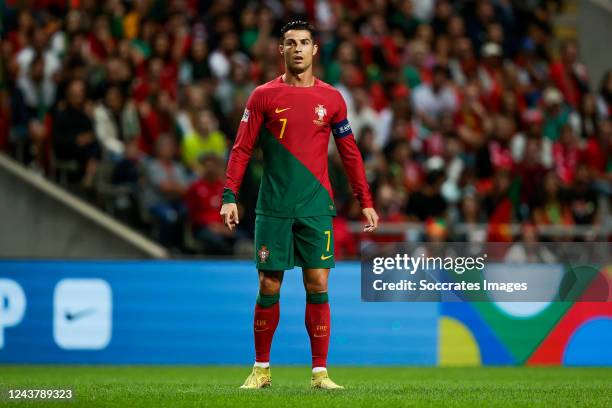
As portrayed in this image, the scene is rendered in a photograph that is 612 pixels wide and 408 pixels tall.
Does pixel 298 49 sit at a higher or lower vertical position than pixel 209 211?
higher

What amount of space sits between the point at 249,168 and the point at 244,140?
6.75m

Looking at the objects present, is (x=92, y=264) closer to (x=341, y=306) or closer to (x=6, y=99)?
(x=341, y=306)

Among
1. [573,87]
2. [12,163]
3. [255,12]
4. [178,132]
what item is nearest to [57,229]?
[12,163]

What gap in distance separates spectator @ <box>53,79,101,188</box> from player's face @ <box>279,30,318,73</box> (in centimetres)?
727

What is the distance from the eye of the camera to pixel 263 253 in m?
8.26

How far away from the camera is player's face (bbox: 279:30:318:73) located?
324 inches

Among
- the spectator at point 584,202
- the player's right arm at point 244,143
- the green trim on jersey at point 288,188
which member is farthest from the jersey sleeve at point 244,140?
the spectator at point 584,202

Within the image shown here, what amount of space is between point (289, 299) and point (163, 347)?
1.39 m

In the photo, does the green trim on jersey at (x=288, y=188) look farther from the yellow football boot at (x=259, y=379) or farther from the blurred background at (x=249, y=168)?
the blurred background at (x=249, y=168)

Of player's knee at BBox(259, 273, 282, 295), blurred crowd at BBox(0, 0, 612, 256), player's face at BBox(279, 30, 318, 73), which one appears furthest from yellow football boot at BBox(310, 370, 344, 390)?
blurred crowd at BBox(0, 0, 612, 256)

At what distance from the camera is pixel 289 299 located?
13.4 metres

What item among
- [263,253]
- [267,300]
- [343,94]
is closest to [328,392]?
[267,300]

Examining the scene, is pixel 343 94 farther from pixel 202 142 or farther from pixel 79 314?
pixel 79 314

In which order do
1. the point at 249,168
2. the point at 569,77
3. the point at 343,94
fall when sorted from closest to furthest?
the point at 249,168
the point at 343,94
the point at 569,77
